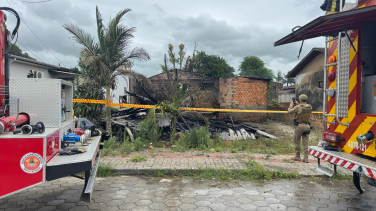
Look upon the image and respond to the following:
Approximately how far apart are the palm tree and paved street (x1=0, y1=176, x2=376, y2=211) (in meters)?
4.59

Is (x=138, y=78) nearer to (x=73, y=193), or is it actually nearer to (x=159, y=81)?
(x=73, y=193)

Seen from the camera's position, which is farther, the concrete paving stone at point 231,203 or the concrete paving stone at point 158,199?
the concrete paving stone at point 158,199

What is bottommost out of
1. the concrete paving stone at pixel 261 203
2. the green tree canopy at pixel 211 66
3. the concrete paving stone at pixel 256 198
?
the concrete paving stone at pixel 261 203

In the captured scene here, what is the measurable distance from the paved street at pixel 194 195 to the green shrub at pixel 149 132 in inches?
120

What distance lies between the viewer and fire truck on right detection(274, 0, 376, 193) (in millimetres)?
3598

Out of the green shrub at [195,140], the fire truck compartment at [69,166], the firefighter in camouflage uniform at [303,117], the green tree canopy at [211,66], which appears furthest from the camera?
the green tree canopy at [211,66]

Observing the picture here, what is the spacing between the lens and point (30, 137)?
8.88 feet

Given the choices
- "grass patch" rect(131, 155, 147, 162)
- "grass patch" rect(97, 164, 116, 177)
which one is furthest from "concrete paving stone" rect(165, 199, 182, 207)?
"grass patch" rect(131, 155, 147, 162)

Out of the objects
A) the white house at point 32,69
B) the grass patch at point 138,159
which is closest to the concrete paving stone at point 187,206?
the grass patch at point 138,159

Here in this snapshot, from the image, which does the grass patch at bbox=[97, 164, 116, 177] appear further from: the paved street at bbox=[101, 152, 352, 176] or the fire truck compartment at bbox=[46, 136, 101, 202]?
the fire truck compartment at bbox=[46, 136, 101, 202]

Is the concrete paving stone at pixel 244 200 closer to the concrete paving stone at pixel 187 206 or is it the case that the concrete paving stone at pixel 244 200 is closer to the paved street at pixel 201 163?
the concrete paving stone at pixel 187 206

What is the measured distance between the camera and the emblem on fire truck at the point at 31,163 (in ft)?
8.81

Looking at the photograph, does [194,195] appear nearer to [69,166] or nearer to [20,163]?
[69,166]

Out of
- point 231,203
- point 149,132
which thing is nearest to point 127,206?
point 231,203
